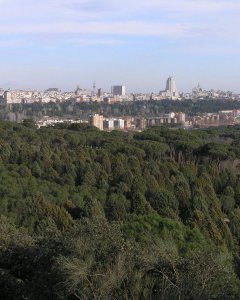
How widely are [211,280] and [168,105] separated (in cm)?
7355

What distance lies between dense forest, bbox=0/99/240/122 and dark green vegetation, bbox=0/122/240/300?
34.2 metres

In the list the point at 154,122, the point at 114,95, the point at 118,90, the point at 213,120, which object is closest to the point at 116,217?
the point at 154,122

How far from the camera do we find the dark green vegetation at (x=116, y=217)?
6.48 metres

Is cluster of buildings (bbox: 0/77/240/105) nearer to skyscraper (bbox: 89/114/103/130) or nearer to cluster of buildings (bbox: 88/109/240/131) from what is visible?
cluster of buildings (bbox: 88/109/240/131)

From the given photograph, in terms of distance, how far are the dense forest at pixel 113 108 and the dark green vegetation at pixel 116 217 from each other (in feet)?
Answer: 112

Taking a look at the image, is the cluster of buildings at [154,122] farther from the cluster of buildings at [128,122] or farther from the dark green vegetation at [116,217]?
the dark green vegetation at [116,217]

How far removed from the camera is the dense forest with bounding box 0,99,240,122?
217 feet

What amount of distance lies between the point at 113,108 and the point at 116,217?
59.6 metres

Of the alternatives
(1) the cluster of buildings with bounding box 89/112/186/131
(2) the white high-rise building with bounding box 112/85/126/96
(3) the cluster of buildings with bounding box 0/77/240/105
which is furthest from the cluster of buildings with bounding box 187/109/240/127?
(2) the white high-rise building with bounding box 112/85/126/96

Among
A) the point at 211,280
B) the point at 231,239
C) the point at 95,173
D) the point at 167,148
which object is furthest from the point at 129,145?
the point at 211,280

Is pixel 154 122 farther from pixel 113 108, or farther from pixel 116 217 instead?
pixel 116 217

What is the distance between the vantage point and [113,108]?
240 ft

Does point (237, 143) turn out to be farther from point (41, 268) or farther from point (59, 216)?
point (41, 268)

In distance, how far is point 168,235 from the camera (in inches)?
426
